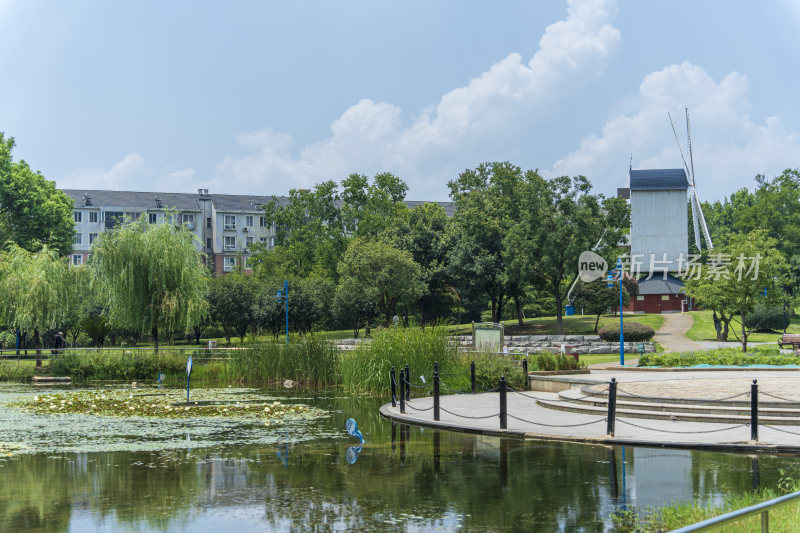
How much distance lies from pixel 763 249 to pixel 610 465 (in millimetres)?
35259

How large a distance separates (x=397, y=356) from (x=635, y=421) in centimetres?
920

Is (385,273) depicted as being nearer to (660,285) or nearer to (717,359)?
(660,285)

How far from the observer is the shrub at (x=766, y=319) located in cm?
5972

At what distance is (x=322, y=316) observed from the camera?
Answer: 234ft

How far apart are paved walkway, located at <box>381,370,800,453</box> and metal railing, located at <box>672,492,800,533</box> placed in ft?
31.0

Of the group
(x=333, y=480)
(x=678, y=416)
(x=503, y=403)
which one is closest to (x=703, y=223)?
(x=678, y=416)

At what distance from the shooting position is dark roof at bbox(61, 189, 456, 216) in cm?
10794

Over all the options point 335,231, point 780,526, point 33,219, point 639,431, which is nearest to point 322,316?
point 335,231

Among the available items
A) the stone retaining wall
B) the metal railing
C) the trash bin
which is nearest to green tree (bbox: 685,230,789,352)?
the stone retaining wall

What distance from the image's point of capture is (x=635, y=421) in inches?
680

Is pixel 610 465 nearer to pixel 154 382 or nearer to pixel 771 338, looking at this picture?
pixel 154 382

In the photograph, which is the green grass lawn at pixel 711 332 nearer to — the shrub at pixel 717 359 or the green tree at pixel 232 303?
the shrub at pixel 717 359

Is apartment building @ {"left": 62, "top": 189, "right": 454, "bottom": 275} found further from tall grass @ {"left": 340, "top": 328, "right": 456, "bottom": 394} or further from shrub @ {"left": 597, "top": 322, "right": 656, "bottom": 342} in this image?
tall grass @ {"left": 340, "top": 328, "right": 456, "bottom": 394}

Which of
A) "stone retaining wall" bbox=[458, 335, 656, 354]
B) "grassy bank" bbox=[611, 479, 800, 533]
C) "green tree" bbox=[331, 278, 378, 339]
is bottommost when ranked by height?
"stone retaining wall" bbox=[458, 335, 656, 354]
